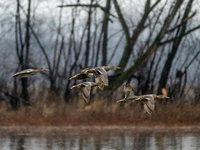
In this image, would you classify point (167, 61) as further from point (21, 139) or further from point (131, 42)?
point (21, 139)

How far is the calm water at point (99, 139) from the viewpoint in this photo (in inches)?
410

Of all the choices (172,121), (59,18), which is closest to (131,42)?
(59,18)

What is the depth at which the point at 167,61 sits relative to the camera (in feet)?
55.4

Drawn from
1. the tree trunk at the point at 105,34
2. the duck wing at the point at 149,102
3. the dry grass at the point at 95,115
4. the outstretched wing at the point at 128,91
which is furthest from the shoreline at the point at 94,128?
the duck wing at the point at 149,102

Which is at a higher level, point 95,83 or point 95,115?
point 95,83

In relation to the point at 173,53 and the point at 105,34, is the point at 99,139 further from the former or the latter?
the point at 105,34

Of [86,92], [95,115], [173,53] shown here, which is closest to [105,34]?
[173,53]

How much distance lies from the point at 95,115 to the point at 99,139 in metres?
2.43

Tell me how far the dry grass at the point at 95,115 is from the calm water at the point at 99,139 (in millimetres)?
398

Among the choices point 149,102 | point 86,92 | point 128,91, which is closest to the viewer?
point 86,92

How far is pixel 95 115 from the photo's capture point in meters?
14.0

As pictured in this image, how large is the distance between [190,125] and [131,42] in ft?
13.5

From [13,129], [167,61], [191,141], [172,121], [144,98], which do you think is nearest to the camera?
[144,98]

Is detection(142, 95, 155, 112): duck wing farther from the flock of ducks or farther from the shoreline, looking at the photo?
the shoreline
